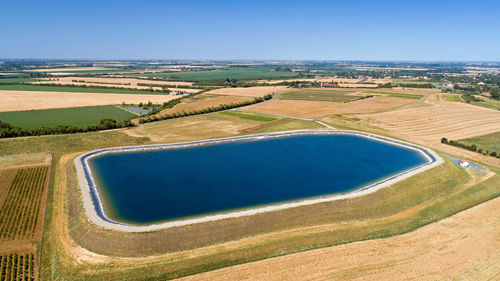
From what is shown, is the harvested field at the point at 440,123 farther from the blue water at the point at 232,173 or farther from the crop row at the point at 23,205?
the crop row at the point at 23,205

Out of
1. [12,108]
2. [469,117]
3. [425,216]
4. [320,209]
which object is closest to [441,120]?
[469,117]

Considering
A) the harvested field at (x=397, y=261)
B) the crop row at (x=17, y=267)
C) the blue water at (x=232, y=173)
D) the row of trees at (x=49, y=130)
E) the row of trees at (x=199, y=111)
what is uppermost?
the row of trees at (x=199, y=111)

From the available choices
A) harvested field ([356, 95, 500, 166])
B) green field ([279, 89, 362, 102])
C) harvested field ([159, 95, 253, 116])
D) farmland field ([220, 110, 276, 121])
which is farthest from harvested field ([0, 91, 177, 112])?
harvested field ([356, 95, 500, 166])

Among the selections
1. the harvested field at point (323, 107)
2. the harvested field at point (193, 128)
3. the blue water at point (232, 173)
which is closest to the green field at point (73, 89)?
the harvested field at point (323, 107)

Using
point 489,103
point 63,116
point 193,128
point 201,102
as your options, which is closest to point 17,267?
point 193,128

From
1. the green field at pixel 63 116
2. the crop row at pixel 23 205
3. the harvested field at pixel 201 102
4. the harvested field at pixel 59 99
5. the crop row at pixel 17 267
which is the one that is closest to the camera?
the crop row at pixel 17 267

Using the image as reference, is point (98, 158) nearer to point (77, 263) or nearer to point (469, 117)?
point (77, 263)

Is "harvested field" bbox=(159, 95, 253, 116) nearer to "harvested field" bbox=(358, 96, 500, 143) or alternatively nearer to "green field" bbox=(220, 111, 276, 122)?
"green field" bbox=(220, 111, 276, 122)

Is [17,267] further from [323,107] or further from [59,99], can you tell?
[59,99]
